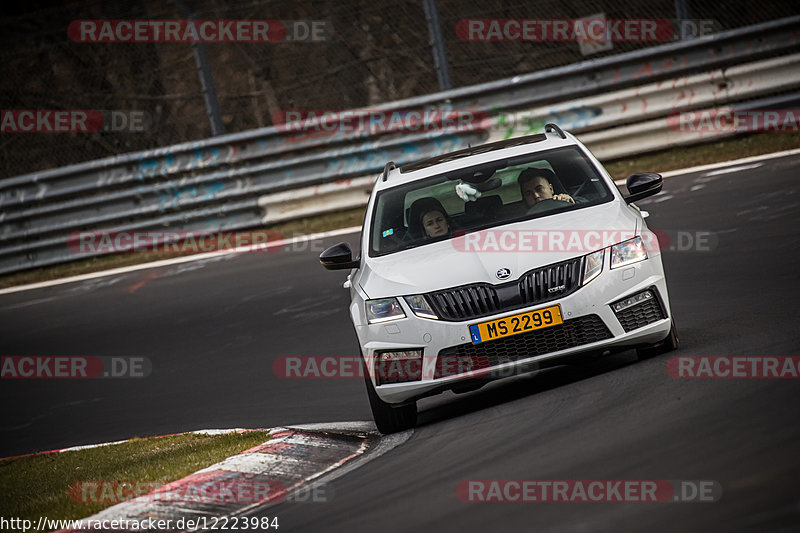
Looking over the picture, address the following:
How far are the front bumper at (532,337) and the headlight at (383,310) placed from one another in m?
0.05

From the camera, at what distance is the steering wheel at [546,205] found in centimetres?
756

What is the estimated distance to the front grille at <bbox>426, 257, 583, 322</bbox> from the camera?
6.62 meters

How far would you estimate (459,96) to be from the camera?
15.8 metres

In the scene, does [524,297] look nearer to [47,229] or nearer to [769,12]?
[47,229]

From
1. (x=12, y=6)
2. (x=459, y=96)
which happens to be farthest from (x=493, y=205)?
(x=12, y=6)
